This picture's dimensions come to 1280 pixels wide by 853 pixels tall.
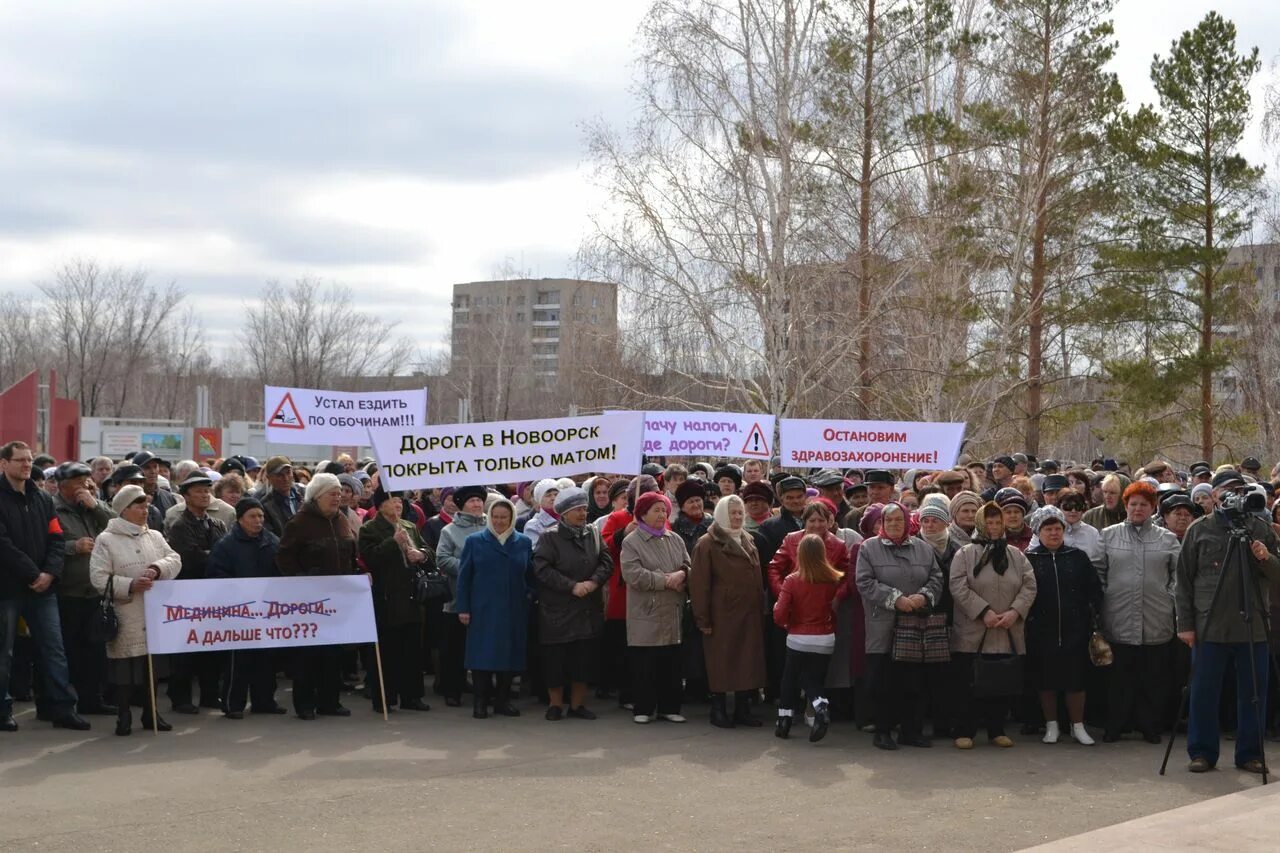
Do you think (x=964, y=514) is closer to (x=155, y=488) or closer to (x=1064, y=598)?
(x=1064, y=598)

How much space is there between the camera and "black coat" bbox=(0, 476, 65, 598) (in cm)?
1034

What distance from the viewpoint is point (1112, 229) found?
1265 inches

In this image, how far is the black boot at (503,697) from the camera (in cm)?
1159

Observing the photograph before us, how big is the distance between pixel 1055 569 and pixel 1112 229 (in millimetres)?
23590

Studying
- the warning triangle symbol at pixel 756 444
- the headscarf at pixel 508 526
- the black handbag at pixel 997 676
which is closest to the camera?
the black handbag at pixel 997 676

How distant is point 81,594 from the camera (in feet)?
37.0

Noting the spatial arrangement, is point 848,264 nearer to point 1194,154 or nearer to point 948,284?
point 948,284

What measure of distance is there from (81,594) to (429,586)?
110 inches

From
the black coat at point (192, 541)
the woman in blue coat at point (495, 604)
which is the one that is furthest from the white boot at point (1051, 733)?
the black coat at point (192, 541)

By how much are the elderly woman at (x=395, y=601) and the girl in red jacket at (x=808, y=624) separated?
10.3 feet

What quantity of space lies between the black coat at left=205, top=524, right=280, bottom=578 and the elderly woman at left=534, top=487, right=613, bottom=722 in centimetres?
221

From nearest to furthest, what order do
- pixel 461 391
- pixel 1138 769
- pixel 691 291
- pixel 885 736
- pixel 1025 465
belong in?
pixel 1138 769, pixel 885 736, pixel 1025 465, pixel 691 291, pixel 461 391

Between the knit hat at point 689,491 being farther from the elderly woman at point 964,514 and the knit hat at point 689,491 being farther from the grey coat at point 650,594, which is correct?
the elderly woman at point 964,514

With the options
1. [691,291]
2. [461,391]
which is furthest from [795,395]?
[461,391]
